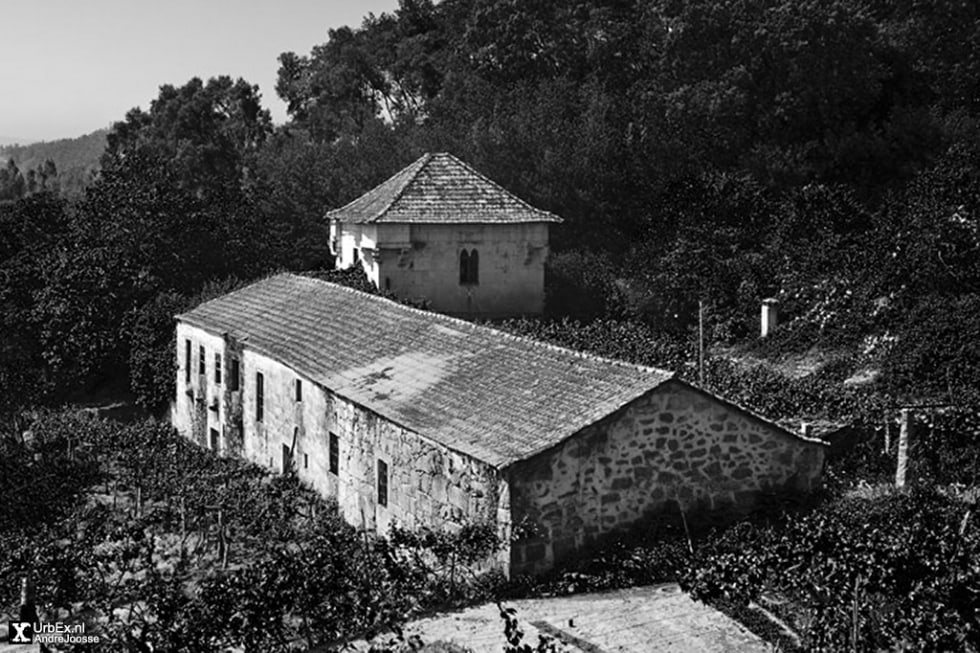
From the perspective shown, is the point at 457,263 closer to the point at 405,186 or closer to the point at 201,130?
the point at 405,186

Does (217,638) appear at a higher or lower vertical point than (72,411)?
higher

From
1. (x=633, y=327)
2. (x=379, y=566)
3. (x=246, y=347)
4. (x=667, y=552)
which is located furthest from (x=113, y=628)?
(x=633, y=327)

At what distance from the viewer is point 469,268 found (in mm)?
36188

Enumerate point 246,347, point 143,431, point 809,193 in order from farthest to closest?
point 809,193
point 143,431
point 246,347

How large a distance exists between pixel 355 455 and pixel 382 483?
120cm

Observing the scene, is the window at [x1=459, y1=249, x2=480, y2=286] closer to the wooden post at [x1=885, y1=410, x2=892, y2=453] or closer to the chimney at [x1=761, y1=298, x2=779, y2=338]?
the chimney at [x1=761, y1=298, x2=779, y2=338]

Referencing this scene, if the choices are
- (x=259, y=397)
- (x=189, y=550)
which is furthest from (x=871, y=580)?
(x=259, y=397)

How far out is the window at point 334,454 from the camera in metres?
23.3

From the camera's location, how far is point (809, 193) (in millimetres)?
40125

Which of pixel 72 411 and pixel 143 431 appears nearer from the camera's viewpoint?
pixel 143 431

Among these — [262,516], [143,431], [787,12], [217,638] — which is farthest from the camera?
[787,12]

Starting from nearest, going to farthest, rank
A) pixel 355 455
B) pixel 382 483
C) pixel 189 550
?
pixel 382 483, pixel 355 455, pixel 189 550

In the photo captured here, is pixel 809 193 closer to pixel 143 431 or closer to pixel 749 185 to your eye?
pixel 749 185

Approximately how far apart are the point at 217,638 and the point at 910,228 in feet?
81.2
